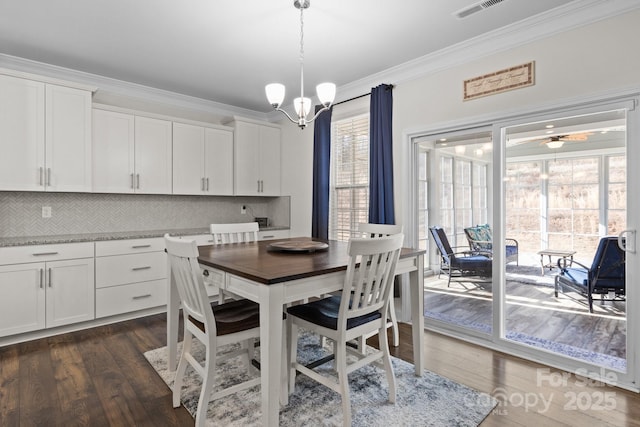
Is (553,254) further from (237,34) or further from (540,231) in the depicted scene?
(237,34)

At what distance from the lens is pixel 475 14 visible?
2.59 metres

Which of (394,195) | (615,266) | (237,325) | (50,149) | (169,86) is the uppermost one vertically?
(169,86)

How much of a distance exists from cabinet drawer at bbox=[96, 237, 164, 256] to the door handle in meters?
4.12

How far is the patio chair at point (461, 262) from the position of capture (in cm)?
318

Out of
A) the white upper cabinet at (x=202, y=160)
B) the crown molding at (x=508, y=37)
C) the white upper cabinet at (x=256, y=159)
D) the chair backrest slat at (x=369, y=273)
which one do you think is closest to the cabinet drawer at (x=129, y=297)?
the white upper cabinet at (x=202, y=160)

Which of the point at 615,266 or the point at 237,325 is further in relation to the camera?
the point at 615,266

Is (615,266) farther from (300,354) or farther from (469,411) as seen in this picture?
(300,354)

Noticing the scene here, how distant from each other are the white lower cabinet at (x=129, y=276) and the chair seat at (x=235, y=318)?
195 centimetres

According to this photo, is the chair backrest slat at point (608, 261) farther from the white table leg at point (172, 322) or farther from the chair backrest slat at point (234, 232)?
the white table leg at point (172, 322)

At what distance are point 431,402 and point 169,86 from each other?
414 cm

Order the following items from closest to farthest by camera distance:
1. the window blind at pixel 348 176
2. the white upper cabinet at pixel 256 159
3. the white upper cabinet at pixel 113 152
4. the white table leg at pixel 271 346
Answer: the white table leg at pixel 271 346, the white upper cabinet at pixel 113 152, the window blind at pixel 348 176, the white upper cabinet at pixel 256 159

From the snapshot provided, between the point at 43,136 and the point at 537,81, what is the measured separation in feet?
14.3

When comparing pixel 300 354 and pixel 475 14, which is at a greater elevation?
pixel 475 14

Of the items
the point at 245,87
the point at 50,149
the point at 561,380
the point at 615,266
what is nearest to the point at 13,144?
the point at 50,149
